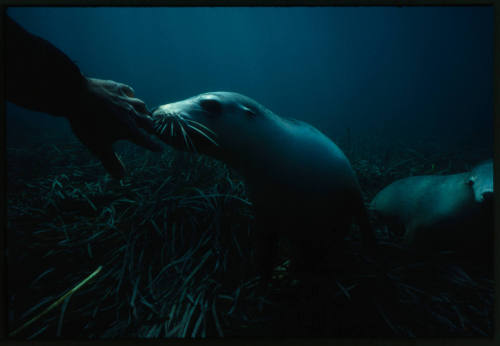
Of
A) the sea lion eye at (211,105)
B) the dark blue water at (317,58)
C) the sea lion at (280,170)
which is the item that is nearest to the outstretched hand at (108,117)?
the sea lion at (280,170)

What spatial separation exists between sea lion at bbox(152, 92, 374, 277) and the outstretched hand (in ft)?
0.62

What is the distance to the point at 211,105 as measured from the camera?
3.28ft

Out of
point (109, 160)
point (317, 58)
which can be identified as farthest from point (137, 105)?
point (317, 58)

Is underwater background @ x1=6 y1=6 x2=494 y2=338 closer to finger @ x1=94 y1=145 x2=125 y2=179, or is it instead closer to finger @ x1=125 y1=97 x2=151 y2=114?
finger @ x1=94 y1=145 x2=125 y2=179

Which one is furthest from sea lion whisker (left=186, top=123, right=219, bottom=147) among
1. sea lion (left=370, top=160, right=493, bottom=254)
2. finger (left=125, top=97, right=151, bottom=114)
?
sea lion (left=370, top=160, right=493, bottom=254)

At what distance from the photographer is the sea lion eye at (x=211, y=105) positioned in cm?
99

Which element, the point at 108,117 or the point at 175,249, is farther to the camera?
the point at 175,249

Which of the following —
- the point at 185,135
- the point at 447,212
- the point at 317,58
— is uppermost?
the point at 317,58

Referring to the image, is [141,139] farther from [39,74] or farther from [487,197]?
[487,197]

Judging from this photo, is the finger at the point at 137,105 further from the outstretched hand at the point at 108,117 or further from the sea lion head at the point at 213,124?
the sea lion head at the point at 213,124

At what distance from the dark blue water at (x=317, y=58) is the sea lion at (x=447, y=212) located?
→ 272mm

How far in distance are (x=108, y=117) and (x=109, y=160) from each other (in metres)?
0.25

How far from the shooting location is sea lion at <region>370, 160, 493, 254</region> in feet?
3.84

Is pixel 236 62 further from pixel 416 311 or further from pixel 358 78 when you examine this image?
pixel 416 311
